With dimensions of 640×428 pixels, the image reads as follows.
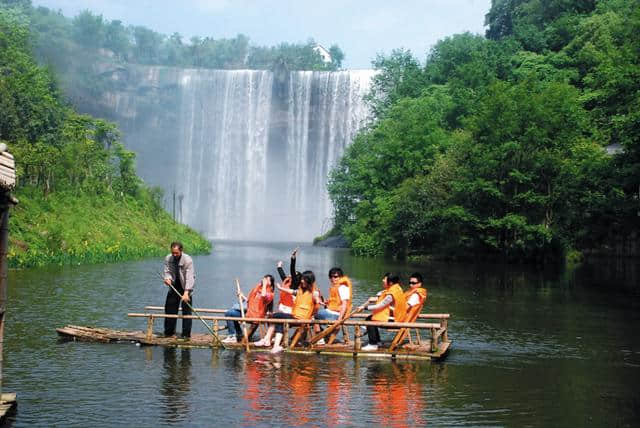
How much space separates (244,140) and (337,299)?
243 ft

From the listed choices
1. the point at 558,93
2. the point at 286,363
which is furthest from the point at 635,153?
the point at 286,363

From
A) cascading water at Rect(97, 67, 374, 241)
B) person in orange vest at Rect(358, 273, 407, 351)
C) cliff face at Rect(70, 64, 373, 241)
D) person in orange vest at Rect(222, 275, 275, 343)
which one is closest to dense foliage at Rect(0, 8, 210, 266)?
person in orange vest at Rect(222, 275, 275, 343)

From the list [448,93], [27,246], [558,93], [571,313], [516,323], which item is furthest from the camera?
[448,93]

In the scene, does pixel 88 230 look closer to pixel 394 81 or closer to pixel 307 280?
pixel 307 280

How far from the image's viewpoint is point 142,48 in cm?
13000

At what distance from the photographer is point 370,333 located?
15367 millimetres

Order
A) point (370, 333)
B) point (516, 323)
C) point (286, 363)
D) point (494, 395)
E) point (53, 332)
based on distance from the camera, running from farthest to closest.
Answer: point (516, 323) < point (53, 332) < point (370, 333) < point (286, 363) < point (494, 395)

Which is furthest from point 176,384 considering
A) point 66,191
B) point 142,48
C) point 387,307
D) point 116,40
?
point 142,48

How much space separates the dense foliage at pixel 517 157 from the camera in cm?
4147

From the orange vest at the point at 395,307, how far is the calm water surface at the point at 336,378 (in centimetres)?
102

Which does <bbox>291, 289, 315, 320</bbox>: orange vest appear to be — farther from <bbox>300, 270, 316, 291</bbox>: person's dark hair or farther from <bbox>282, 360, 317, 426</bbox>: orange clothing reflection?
<bbox>282, 360, 317, 426</bbox>: orange clothing reflection

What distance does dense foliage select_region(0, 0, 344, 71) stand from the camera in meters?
89.1

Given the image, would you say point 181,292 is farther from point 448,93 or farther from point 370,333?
point 448,93

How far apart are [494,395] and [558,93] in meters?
35.8
